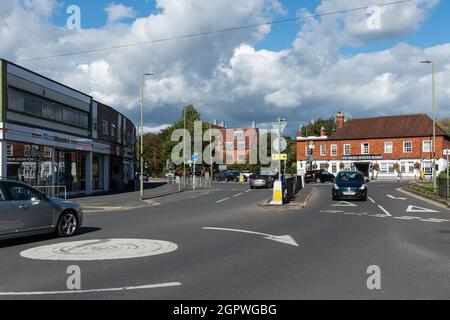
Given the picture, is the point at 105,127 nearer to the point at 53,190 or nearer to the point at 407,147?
the point at 53,190

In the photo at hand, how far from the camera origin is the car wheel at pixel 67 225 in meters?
12.0

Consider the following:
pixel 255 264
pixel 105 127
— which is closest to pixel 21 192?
pixel 255 264

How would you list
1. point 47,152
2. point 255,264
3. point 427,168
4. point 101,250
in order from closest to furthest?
point 255,264, point 101,250, point 47,152, point 427,168

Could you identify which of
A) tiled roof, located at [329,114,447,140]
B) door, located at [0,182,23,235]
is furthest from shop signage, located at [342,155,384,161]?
door, located at [0,182,23,235]

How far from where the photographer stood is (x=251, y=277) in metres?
7.31

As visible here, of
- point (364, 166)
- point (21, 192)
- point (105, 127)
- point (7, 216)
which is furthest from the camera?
point (364, 166)

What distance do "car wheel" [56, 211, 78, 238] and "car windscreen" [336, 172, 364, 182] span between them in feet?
55.9

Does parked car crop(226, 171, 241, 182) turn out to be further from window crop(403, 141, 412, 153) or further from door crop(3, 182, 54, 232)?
door crop(3, 182, 54, 232)

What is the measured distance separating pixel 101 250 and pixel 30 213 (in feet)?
7.29

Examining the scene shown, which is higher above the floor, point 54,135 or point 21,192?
point 54,135

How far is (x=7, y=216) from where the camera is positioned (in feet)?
34.1

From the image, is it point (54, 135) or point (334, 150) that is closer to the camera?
point (54, 135)
